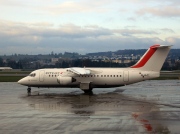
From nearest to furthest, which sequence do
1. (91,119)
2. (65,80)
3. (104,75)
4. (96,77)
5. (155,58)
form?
1. (91,119)
2. (155,58)
3. (65,80)
4. (104,75)
5. (96,77)

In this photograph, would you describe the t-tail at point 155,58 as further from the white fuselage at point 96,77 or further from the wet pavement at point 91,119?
the wet pavement at point 91,119

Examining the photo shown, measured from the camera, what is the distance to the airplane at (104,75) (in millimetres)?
36188

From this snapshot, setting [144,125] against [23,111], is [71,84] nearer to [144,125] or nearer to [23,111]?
[23,111]

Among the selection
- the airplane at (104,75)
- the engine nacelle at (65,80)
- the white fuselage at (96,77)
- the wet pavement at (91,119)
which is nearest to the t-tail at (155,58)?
the airplane at (104,75)

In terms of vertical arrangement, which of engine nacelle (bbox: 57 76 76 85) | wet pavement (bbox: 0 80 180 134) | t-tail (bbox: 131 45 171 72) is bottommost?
wet pavement (bbox: 0 80 180 134)

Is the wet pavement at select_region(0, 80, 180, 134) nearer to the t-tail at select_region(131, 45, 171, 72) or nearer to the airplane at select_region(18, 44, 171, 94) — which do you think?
the airplane at select_region(18, 44, 171, 94)

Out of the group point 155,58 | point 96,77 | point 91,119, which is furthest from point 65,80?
point 91,119

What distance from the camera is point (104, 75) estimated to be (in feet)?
122

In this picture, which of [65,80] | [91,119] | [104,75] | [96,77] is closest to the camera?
[91,119]

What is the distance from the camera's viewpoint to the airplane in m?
36.2

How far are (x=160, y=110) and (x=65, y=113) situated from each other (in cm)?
653

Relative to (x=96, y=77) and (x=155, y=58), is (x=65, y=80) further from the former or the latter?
(x=155, y=58)

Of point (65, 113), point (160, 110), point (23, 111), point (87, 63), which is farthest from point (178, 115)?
point (87, 63)

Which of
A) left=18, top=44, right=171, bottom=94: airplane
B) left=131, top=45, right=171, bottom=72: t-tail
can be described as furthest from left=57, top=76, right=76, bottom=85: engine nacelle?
left=131, top=45, right=171, bottom=72: t-tail
